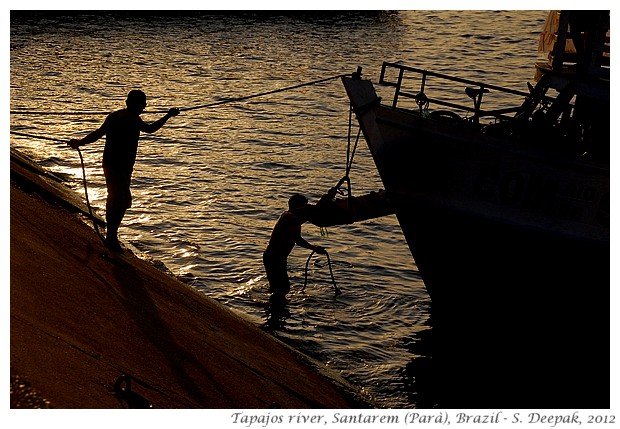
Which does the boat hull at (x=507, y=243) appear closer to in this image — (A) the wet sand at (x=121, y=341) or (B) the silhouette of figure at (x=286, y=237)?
(B) the silhouette of figure at (x=286, y=237)

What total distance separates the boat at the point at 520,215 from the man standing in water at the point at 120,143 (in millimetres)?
3395

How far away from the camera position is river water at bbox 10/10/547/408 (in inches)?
568

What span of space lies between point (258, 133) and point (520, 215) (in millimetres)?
15120

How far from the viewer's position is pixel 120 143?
11500mm

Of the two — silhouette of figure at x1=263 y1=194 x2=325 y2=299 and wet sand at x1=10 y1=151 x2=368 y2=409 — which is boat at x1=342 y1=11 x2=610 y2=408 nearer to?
silhouette of figure at x1=263 y1=194 x2=325 y2=299

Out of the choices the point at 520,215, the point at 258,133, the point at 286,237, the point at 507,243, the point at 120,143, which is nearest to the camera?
the point at 120,143

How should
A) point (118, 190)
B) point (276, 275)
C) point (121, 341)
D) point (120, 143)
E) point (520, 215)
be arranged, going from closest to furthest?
point (121, 341) < point (120, 143) < point (118, 190) < point (520, 215) < point (276, 275)

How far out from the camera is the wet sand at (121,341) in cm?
761

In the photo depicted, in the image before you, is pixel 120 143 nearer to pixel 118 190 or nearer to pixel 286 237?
pixel 118 190

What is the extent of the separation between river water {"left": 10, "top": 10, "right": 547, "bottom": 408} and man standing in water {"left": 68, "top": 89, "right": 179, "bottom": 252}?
2.38 m

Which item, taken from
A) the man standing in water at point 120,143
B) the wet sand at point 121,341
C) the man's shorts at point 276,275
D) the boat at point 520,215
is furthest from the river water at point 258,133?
the man standing in water at point 120,143

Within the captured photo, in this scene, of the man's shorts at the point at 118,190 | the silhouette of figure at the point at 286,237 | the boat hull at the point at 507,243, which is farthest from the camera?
the silhouette of figure at the point at 286,237

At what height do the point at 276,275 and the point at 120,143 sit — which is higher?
the point at 120,143

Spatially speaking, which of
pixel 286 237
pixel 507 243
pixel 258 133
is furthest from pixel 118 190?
pixel 258 133
